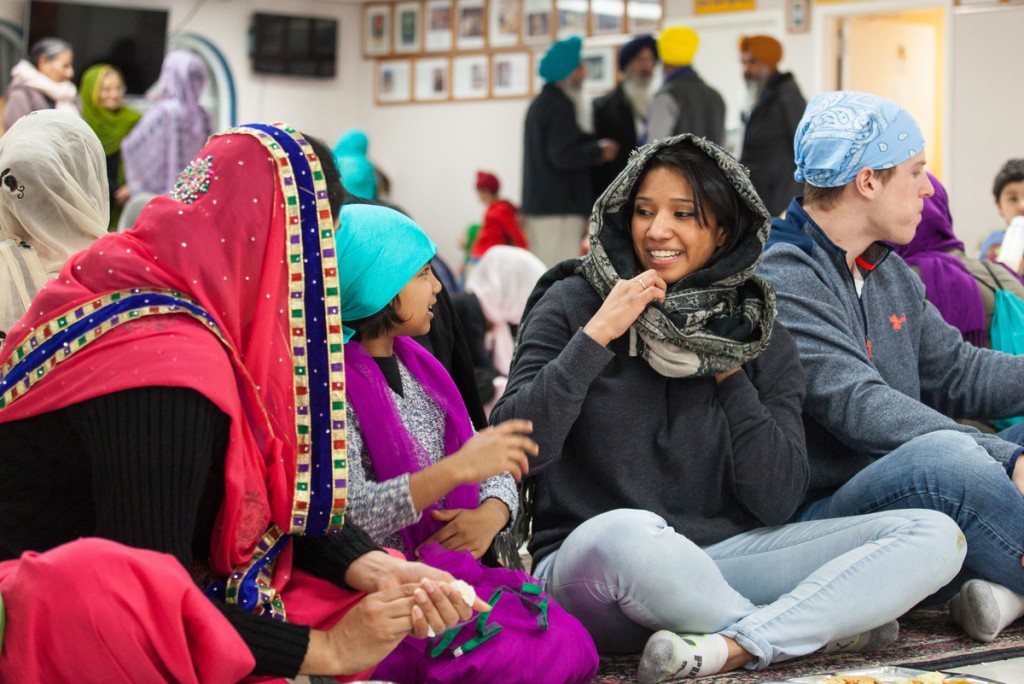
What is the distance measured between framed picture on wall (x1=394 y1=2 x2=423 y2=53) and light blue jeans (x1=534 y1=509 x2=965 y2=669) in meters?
10.1

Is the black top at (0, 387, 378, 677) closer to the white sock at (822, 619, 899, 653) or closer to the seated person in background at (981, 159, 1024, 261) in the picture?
the white sock at (822, 619, 899, 653)

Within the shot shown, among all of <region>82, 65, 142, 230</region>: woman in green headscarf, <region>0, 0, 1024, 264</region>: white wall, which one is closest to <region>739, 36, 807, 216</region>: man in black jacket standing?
<region>0, 0, 1024, 264</region>: white wall

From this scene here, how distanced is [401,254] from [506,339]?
3.26 meters

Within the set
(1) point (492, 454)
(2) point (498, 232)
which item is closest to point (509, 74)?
(2) point (498, 232)

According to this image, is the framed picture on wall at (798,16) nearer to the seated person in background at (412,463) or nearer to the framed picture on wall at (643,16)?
the framed picture on wall at (643,16)

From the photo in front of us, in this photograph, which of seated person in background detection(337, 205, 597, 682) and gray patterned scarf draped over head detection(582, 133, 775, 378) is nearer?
seated person in background detection(337, 205, 597, 682)

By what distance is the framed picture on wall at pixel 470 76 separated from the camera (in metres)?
11.7

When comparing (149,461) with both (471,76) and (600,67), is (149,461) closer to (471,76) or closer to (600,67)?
(600,67)

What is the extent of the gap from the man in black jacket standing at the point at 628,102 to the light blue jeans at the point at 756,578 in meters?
5.85

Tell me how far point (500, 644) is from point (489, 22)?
32.9ft

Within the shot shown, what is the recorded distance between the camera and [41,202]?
2699mm

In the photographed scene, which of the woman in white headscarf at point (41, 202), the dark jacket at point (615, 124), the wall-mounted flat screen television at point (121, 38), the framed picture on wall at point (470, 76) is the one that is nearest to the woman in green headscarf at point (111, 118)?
the wall-mounted flat screen television at point (121, 38)

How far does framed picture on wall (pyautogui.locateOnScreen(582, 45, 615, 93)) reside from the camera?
10.9 meters

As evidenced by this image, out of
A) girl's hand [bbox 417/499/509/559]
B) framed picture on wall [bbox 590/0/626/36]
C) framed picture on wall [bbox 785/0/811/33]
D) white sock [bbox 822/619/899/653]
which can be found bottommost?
white sock [bbox 822/619/899/653]
